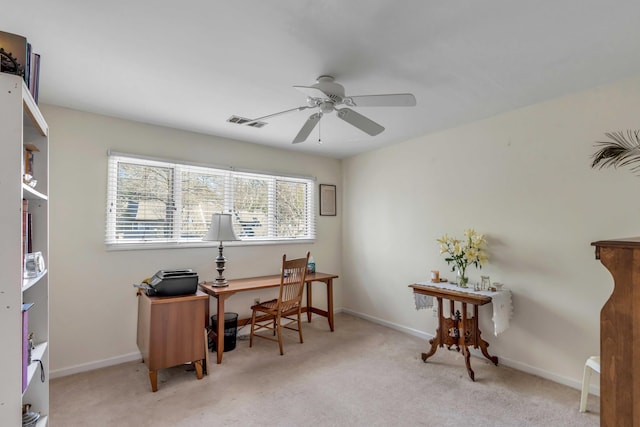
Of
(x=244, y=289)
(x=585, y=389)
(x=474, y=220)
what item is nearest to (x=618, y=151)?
(x=474, y=220)

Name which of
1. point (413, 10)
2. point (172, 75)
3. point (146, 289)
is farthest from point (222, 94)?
point (146, 289)

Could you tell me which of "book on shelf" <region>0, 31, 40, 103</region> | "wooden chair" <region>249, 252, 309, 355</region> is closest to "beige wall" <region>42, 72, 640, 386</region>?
"wooden chair" <region>249, 252, 309, 355</region>

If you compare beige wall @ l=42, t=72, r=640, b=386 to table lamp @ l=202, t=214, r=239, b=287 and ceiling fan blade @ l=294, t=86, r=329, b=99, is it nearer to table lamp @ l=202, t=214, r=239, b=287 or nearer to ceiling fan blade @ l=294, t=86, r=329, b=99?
table lamp @ l=202, t=214, r=239, b=287

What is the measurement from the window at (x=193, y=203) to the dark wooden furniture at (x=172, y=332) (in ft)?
2.54

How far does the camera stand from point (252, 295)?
3904mm

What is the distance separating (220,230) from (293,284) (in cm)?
96

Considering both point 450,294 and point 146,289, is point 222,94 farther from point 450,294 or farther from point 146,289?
point 450,294

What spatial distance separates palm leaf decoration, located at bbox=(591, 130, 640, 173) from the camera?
230 cm

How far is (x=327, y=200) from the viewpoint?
4.71 m

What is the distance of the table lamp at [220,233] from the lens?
328 cm

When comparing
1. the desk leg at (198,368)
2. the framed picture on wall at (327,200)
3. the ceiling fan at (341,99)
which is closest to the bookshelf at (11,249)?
the ceiling fan at (341,99)

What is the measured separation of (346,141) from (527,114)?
186cm

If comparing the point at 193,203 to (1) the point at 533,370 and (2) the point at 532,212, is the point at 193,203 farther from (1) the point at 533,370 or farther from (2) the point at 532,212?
(1) the point at 533,370

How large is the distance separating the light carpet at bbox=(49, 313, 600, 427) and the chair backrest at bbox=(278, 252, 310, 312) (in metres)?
0.50
